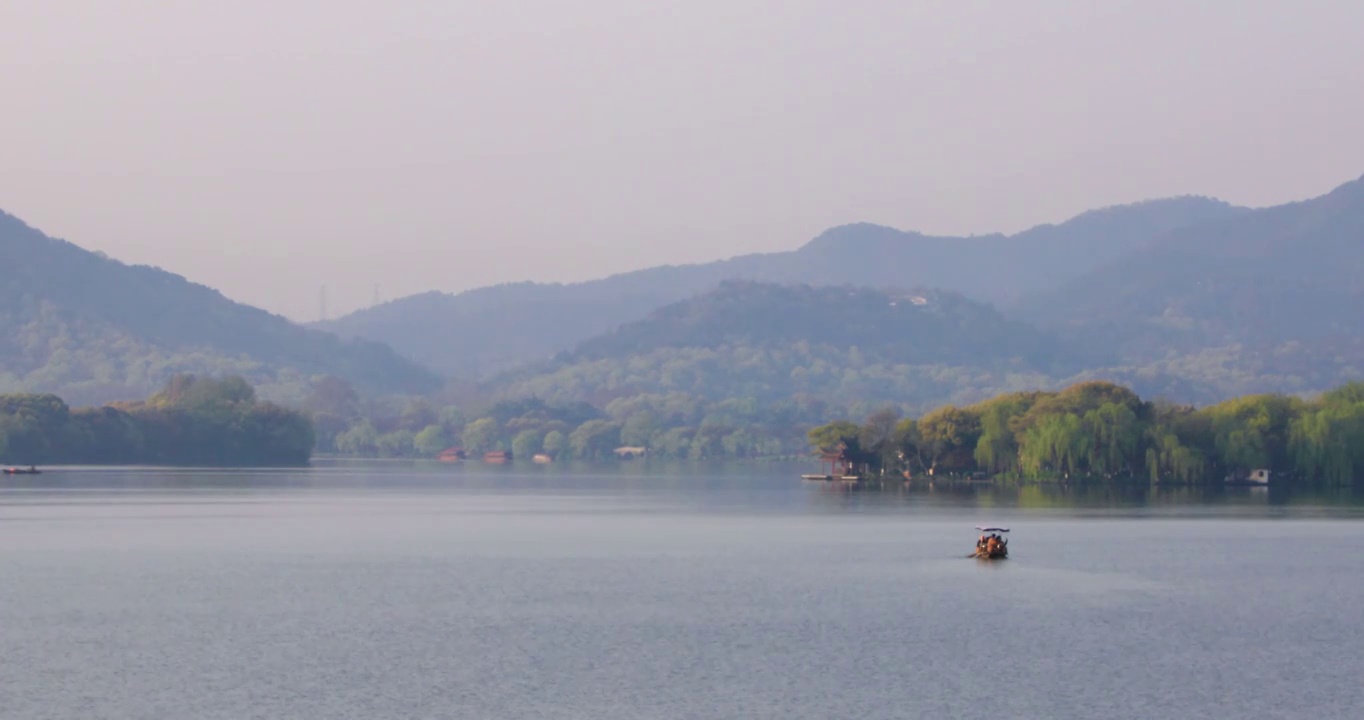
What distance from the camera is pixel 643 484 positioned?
484 ft

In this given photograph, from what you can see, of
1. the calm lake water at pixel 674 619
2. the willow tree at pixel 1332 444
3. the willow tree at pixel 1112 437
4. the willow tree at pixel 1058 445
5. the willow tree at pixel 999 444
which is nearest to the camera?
the calm lake water at pixel 674 619

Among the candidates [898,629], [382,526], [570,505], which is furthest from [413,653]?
[570,505]

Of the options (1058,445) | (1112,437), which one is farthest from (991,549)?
(1112,437)

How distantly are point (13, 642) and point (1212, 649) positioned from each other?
26567 mm

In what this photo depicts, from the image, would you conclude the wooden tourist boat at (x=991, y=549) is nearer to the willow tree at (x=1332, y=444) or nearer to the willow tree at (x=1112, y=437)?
the willow tree at (x=1112, y=437)

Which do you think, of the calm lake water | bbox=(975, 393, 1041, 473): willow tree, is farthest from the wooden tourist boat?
bbox=(975, 393, 1041, 473): willow tree

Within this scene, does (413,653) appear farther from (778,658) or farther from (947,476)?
(947,476)

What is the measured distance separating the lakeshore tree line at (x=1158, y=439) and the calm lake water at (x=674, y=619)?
41755 millimetres

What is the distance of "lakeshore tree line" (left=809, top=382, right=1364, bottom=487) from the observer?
4788 inches

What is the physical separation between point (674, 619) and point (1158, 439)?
8704 cm

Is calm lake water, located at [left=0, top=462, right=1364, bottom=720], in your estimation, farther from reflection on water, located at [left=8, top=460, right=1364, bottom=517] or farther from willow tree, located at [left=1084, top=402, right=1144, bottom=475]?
willow tree, located at [left=1084, top=402, right=1144, bottom=475]

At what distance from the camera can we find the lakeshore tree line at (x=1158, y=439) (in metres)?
122

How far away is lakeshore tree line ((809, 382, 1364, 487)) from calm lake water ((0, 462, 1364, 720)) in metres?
41.8

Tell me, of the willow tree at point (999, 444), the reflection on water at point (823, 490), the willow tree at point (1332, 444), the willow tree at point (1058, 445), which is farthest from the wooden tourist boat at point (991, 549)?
the willow tree at point (999, 444)
